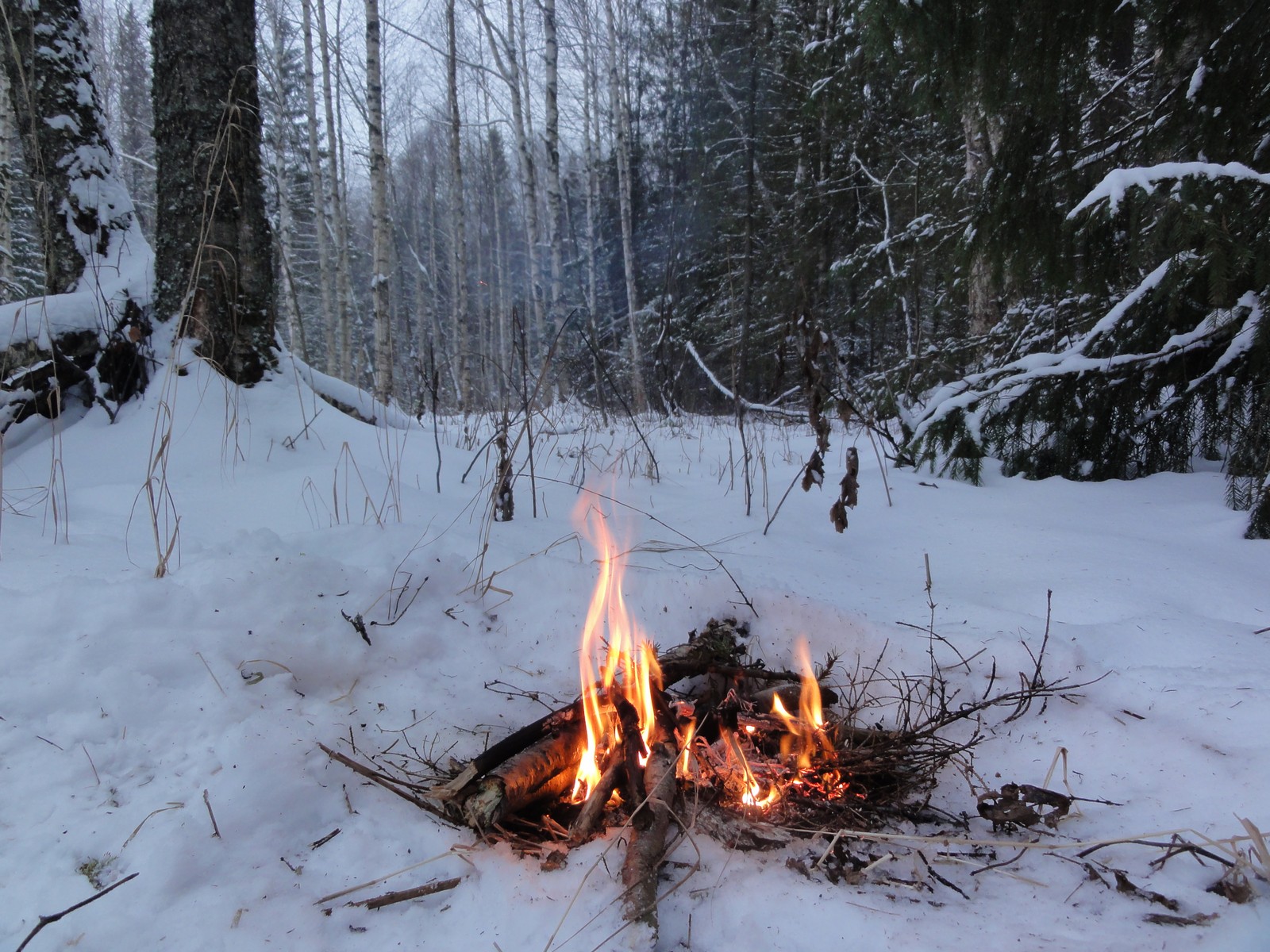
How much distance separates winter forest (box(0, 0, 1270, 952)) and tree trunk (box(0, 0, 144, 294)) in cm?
2

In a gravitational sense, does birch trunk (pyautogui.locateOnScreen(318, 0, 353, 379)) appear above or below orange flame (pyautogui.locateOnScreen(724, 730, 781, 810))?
above

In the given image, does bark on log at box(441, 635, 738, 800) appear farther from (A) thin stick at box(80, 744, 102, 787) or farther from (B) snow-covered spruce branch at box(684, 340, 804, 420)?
(B) snow-covered spruce branch at box(684, 340, 804, 420)

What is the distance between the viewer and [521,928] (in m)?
1.02

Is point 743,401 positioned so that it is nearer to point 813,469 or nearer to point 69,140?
point 813,469

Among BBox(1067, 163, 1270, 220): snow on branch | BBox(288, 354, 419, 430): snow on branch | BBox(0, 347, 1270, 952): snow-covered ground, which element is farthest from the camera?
BBox(288, 354, 419, 430): snow on branch

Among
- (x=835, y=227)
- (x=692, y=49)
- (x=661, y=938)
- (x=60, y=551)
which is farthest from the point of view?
(x=692, y=49)

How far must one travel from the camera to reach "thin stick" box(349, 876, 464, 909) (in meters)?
1.04

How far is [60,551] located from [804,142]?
12.0m

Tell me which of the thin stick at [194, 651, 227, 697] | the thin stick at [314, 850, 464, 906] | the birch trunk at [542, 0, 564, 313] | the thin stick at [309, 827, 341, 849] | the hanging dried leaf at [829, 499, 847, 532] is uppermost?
the birch trunk at [542, 0, 564, 313]

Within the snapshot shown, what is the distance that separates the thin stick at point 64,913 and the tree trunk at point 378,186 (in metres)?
8.04

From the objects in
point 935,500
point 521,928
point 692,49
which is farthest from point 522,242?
point 521,928

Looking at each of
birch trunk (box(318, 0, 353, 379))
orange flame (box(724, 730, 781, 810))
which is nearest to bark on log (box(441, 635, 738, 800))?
orange flame (box(724, 730, 781, 810))

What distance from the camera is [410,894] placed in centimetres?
106

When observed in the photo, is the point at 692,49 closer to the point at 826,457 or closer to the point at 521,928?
the point at 826,457
